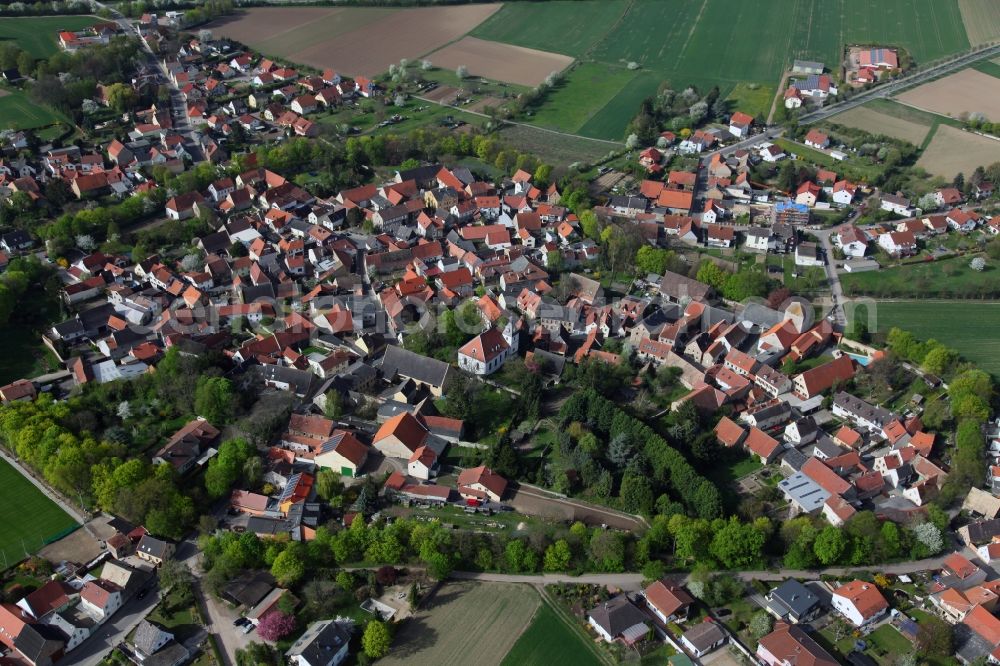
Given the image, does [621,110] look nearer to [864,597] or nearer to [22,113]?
[22,113]

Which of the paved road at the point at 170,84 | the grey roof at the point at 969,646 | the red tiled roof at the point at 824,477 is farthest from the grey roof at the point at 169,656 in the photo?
the paved road at the point at 170,84

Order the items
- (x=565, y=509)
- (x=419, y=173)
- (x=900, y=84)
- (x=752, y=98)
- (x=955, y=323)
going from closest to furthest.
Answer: (x=565, y=509), (x=955, y=323), (x=419, y=173), (x=752, y=98), (x=900, y=84)

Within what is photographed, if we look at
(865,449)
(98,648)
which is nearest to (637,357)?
(865,449)

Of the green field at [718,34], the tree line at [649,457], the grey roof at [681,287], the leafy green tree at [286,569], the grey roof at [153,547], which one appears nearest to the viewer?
the leafy green tree at [286,569]

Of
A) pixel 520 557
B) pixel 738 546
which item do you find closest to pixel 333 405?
pixel 520 557

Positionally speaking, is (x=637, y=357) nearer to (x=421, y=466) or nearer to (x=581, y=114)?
(x=421, y=466)

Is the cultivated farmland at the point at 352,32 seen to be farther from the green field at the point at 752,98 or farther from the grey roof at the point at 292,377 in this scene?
the grey roof at the point at 292,377

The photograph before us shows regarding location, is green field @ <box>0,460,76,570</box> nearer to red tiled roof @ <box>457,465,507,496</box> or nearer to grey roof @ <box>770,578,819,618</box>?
red tiled roof @ <box>457,465,507,496</box>
